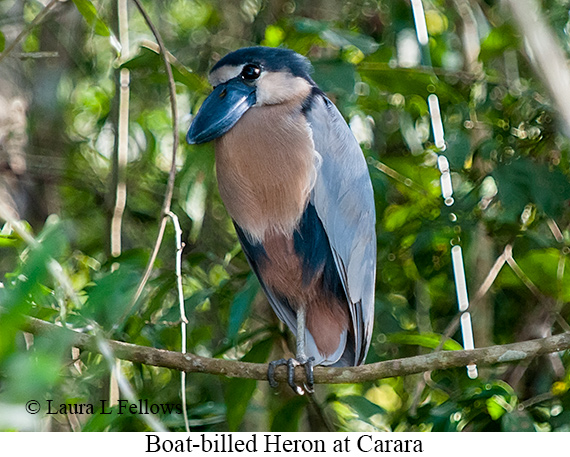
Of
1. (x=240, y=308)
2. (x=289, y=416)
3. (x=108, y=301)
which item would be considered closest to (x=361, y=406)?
(x=289, y=416)

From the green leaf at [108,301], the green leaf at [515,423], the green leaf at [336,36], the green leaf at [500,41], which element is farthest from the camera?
the green leaf at [500,41]

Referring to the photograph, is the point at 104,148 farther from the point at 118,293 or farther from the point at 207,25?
the point at 118,293

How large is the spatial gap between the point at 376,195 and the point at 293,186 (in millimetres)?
429

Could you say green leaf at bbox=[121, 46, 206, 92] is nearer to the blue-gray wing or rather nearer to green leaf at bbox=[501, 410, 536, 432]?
the blue-gray wing

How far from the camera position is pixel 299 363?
197 centimetres

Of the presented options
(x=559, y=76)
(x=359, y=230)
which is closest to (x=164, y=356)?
(x=359, y=230)

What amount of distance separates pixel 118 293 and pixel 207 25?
1719 millimetres

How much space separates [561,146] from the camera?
2.30 meters

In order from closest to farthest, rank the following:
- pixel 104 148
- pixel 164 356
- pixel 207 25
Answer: pixel 164 356 < pixel 207 25 < pixel 104 148

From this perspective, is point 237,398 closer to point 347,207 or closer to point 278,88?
point 347,207

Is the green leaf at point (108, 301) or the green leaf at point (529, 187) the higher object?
the green leaf at point (529, 187)

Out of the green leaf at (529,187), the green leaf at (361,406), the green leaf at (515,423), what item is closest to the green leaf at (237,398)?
the green leaf at (361,406)

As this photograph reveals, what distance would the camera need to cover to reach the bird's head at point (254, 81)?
71.6 inches

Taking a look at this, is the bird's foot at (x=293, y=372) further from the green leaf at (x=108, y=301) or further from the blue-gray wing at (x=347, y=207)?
the green leaf at (x=108, y=301)
